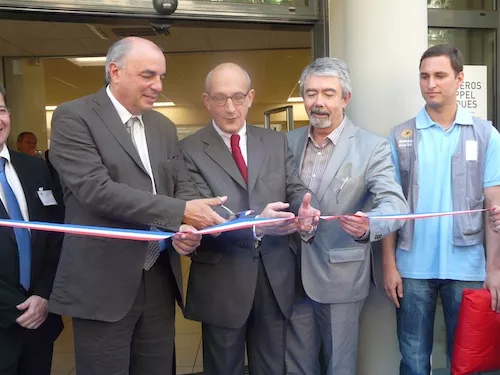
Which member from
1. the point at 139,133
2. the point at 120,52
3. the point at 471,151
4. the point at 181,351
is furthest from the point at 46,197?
the point at 181,351

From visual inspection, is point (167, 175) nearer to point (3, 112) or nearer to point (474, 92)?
point (3, 112)

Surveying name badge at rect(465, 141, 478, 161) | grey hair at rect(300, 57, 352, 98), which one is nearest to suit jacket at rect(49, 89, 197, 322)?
grey hair at rect(300, 57, 352, 98)

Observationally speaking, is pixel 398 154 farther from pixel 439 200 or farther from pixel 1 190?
pixel 1 190

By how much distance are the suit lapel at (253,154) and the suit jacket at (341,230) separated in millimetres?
361

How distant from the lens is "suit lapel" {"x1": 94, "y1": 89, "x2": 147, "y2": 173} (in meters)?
1.98

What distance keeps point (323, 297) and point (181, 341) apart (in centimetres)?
260

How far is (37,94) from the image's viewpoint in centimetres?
893

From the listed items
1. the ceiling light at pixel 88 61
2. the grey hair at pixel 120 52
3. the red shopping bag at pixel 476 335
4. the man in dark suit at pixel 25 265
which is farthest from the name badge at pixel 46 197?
the ceiling light at pixel 88 61

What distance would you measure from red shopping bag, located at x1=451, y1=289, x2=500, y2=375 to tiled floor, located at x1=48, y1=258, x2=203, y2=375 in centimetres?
208

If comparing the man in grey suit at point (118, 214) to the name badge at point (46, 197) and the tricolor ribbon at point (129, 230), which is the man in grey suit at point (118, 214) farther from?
the name badge at point (46, 197)

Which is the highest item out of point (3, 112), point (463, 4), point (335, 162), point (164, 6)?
point (463, 4)

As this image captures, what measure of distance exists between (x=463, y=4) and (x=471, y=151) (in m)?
1.79

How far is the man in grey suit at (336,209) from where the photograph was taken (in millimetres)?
2422

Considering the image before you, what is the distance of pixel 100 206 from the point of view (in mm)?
1878
